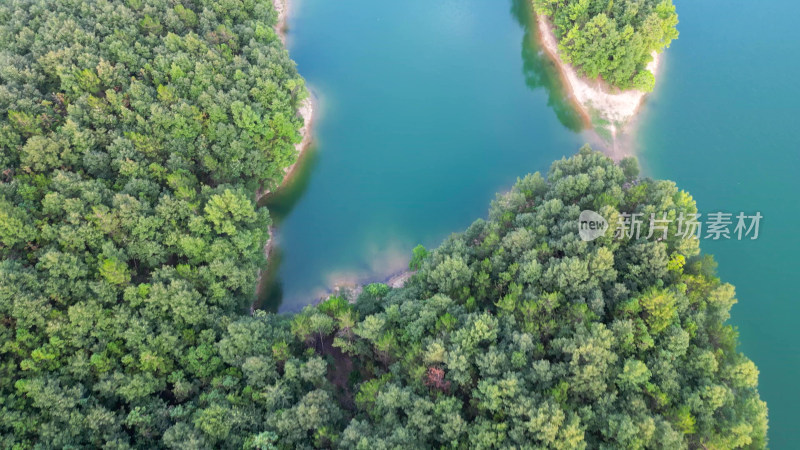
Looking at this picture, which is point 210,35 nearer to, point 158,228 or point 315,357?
point 158,228

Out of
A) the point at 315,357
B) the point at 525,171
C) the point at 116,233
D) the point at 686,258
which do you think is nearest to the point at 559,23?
the point at 525,171

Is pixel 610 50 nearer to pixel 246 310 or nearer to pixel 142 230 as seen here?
pixel 246 310

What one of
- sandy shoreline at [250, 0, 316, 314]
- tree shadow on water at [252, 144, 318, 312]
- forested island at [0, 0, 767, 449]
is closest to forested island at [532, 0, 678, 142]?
forested island at [0, 0, 767, 449]

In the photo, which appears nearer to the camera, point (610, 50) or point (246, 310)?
point (246, 310)

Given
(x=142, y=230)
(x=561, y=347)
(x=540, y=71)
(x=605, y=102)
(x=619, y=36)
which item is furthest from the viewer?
(x=540, y=71)

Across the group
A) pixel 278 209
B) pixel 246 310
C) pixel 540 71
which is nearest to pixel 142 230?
pixel 246 310

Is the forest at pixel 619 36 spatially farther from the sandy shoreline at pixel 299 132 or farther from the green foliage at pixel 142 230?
the green foliage at pixel 142 230

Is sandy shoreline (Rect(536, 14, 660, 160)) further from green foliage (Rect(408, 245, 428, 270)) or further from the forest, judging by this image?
green foliage (Rect(408, 245, 428, 270))
